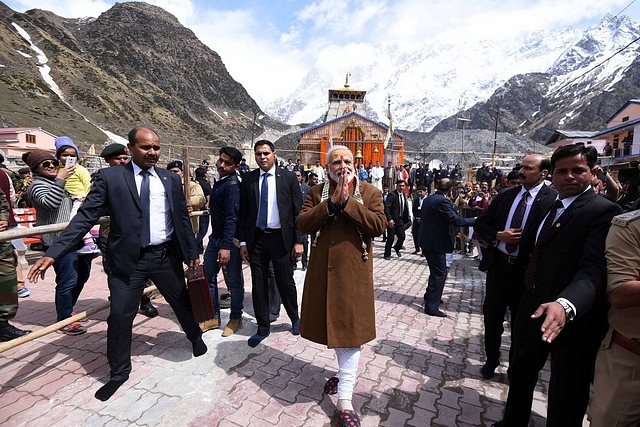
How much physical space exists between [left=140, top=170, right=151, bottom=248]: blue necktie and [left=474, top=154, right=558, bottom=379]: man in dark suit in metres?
2.98

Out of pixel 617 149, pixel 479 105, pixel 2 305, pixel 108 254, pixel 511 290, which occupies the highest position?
pixel 479 105

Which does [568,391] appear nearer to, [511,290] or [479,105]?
[511,290]

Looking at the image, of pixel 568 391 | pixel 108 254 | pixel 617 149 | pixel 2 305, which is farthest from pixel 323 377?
pixel 617 149

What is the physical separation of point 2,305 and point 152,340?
4.45 feet

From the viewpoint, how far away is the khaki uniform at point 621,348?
1.60 m

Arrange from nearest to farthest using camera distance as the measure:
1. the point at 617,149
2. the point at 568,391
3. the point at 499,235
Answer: the point at 568,391 → the point at 499,235 → the point at 617,149

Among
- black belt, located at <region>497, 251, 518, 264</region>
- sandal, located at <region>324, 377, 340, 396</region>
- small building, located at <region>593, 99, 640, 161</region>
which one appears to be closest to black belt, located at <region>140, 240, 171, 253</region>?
sandal, located at <region>324, 377, 340, 396</region>

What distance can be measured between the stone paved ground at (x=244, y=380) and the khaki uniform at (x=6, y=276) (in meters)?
0.46

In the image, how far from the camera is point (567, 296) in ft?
5.58

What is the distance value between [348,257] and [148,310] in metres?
3.13

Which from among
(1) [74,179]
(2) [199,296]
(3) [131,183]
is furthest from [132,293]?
(1) [74,179]

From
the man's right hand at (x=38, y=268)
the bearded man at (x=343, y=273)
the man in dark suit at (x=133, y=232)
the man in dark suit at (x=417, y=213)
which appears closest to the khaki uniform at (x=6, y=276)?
the man in dark suit at (x=133, y=232)

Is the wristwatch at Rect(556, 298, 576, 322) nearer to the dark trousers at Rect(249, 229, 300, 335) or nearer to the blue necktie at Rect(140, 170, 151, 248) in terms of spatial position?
the dark trousers at Rect(249, 229, 300, 335)

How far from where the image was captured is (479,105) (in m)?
109
